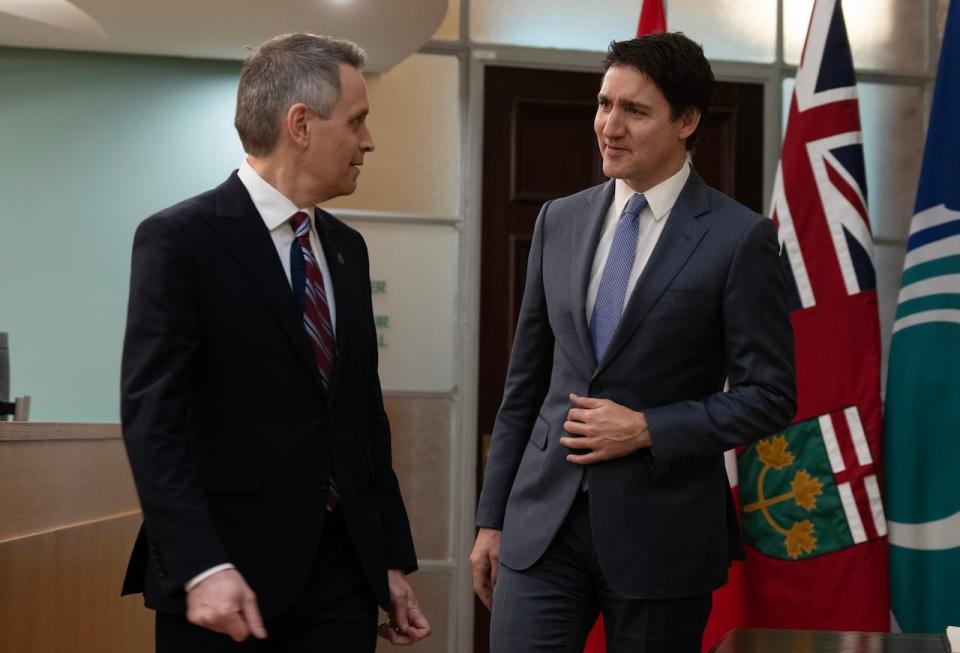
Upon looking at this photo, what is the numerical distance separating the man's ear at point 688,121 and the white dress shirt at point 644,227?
70 millimetres

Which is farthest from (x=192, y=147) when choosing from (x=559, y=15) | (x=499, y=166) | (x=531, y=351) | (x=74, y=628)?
(x=531, y=351)

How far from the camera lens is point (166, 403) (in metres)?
1.77

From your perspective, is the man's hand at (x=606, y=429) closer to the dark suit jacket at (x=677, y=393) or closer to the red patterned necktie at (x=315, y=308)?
the dark suit jacket at (x=677, y=393)

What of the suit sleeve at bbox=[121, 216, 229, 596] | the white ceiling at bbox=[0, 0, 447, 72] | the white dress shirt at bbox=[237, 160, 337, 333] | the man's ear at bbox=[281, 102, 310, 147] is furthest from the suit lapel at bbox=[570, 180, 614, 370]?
the white ceiling at bbox=[0, 0, 447, 72]

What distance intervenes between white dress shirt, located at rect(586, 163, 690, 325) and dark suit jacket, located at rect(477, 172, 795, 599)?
24mm

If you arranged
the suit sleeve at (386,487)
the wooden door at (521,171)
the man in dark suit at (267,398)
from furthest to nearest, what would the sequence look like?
1. the wooden door at (521,171)
2. the suit sleeve at (386,487)
3. the man in dark suit at (267,398)

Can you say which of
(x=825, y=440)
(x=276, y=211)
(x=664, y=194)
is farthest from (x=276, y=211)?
(x=825, y=440)

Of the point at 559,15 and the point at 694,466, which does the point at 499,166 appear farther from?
the point at 694,466

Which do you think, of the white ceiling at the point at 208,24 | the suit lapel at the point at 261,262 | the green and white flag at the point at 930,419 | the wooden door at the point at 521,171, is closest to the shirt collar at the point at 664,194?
the suit lapel at the point at 261,262

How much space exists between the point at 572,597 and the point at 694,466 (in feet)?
1.07

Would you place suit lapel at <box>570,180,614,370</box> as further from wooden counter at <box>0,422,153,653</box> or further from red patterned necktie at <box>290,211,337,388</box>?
wooden counter at <box>0,422,153,653</box>

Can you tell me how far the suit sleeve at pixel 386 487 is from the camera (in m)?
2.11

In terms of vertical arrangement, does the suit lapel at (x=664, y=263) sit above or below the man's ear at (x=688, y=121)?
below

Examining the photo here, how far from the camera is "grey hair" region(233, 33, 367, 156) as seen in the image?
2.00 m
